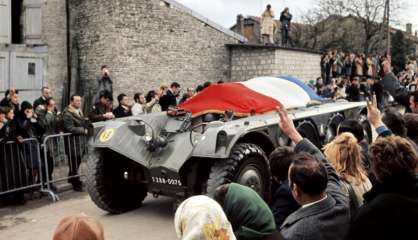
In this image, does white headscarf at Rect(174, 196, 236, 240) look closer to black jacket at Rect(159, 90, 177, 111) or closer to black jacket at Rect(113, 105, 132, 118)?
black jacket at Rect(113, 105, 132, 118)

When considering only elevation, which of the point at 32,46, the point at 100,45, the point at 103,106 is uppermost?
the point at 100,45

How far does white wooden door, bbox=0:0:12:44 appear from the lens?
15.5m

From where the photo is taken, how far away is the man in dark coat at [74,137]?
890 cm

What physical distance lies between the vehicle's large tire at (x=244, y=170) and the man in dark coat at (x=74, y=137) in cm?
349

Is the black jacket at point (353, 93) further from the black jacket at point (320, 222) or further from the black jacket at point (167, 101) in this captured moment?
the black jacket at point (320, 222)

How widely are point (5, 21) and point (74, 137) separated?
8.44 metres

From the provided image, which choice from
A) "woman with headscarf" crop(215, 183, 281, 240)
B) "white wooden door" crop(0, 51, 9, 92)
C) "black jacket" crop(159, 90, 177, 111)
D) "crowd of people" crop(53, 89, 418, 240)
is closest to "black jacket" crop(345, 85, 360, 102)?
"black jacket" crop(159, 90, 177, 111)

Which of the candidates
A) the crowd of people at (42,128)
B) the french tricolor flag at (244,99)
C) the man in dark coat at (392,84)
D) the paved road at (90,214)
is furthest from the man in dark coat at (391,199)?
the crowd of people at (42,128)

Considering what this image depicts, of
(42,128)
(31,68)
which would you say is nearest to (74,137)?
(42,128)

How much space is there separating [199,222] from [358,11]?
4184cm

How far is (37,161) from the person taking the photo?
27.2ft

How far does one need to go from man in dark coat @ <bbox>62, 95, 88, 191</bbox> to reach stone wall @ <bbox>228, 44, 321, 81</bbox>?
11787 millimetres

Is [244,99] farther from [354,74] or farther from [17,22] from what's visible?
[354,74]

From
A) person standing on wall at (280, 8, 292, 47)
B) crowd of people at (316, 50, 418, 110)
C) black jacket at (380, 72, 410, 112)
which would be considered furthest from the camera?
person standing on wall at (280, 8, 292, 47)
